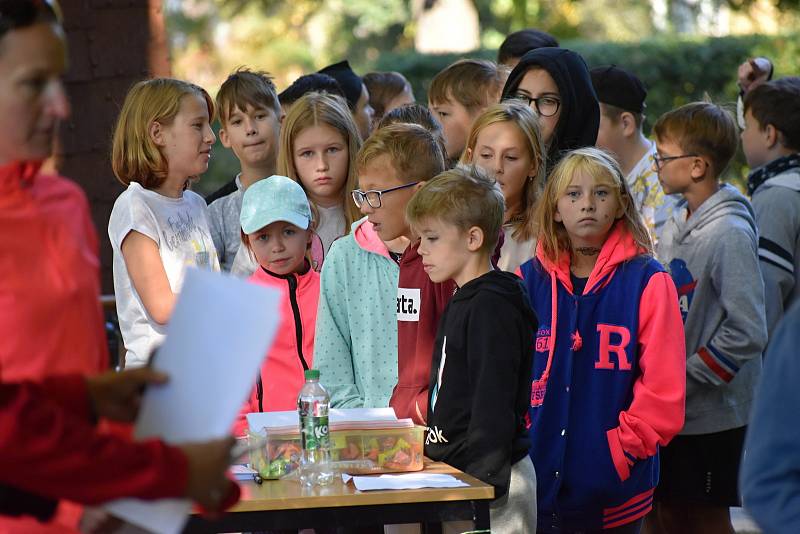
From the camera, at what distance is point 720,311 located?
5.17m

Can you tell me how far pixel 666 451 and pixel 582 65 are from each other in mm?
1855

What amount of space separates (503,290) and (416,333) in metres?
0.55

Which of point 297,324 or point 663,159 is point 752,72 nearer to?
point 663,159

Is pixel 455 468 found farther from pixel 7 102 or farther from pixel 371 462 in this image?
pixel 7 102

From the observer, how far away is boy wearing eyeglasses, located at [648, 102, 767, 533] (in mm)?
5023

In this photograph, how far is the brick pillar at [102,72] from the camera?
6855 millimetres

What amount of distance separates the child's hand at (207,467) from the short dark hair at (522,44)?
17.7 feet

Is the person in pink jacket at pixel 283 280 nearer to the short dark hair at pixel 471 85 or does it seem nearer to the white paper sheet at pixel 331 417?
the white paper sheet at pixel 331 417

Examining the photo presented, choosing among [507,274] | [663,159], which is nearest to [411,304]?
[507,274]

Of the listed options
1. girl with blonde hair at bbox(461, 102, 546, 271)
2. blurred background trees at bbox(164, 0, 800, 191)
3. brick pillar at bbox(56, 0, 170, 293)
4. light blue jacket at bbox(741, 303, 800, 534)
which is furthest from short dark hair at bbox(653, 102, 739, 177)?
blurred background trees at bbox(164, 0, 800, 191)

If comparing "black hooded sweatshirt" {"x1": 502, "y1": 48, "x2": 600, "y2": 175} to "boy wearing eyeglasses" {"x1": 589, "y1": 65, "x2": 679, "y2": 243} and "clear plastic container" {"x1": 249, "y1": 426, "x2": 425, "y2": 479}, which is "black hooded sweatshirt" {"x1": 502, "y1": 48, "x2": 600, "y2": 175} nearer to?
"boy wearing eyeglasses" {"x1": 589, "y1": 65, "x2": 679, "y2": 243}

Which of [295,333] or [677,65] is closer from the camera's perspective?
[295,333]

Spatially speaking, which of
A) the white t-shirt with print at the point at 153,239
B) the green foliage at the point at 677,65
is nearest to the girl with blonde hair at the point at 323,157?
the white t-shirt with print at the point at 153,239

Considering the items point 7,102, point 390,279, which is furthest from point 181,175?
point 7,102
